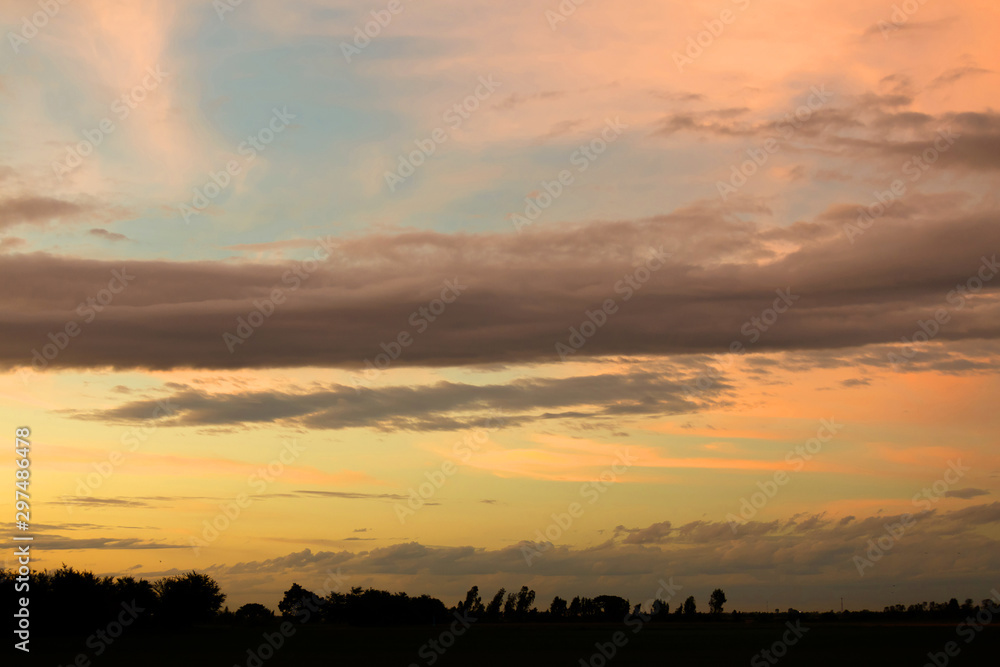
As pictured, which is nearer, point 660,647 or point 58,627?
point 660,647

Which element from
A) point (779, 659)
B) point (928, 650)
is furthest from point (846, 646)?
point (779, 659)

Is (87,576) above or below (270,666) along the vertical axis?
above

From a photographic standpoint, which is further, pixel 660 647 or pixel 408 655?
pixel 660 647

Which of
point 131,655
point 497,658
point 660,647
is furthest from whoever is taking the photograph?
point 660,647

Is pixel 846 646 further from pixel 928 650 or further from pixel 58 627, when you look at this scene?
pixel 58 627

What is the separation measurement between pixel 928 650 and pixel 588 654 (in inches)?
1495

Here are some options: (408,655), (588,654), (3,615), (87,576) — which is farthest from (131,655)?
(87,576)

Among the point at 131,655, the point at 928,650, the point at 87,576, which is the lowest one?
the point at 928,650

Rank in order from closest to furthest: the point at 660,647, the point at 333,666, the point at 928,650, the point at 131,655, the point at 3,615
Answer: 1. the point at 333,666
2. the point at 131,655
3. the point at 928,650
4. the point at 660,647
5. the point at 3,615

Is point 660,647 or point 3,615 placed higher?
point 3,615

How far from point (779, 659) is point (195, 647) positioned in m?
68.6

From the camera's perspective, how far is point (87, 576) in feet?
550

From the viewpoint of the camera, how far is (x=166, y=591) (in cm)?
19775

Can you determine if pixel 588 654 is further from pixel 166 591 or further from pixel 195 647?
pixel 166 591
